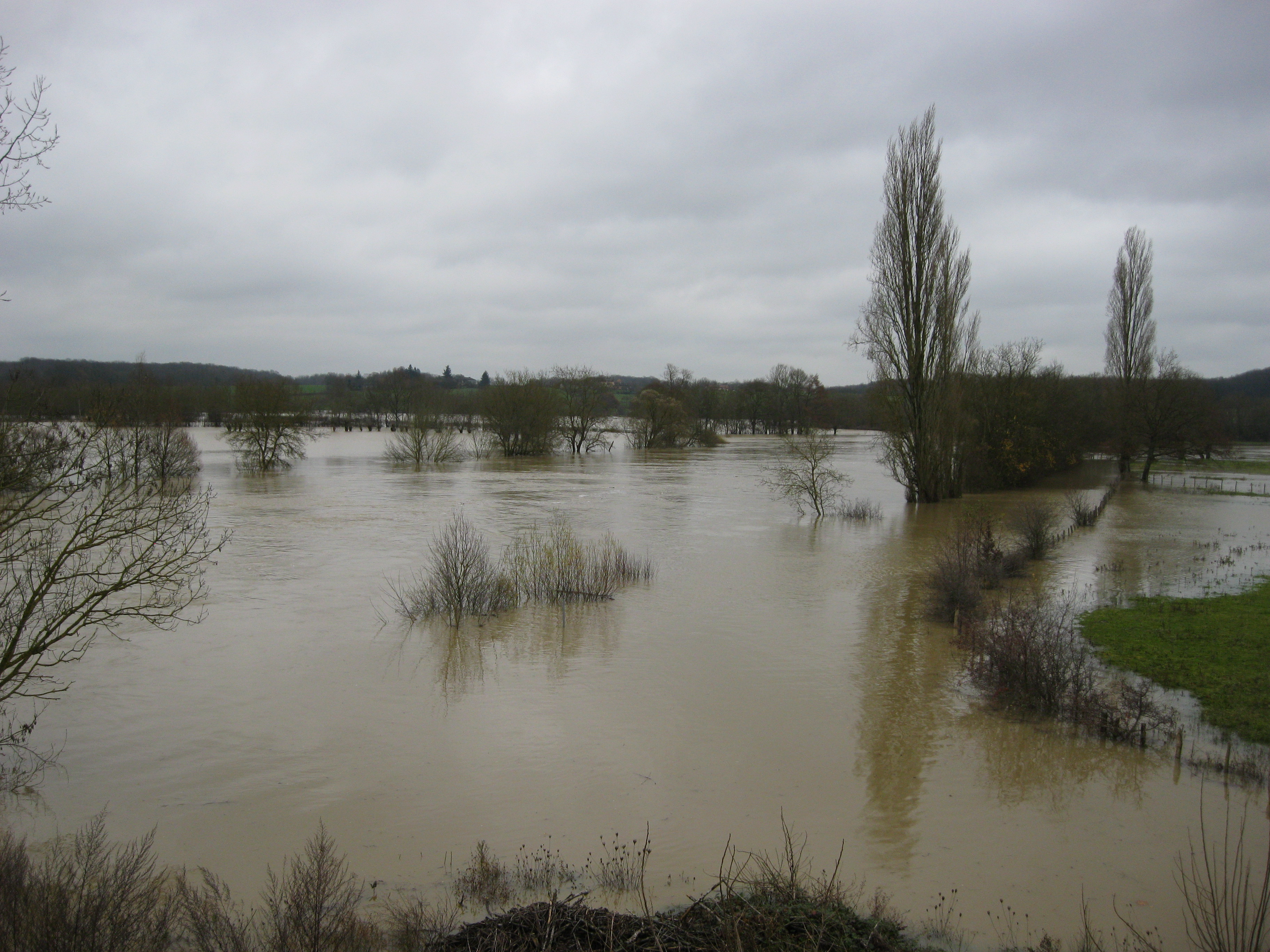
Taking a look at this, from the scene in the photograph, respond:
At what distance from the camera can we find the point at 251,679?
10062mm

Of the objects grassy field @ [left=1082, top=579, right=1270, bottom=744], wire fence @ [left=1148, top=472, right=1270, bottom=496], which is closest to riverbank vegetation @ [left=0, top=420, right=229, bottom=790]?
grassy field @ [left=1082, top=579, right=1270, bottom=744]

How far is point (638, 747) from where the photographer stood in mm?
8031

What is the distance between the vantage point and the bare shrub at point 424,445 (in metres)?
47.9

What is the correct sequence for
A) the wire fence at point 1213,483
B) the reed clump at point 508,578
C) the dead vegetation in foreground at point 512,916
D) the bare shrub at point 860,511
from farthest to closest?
1. the wire fence at point 1213,483
2. the bare shrub at point 860,511
3. the reed clump at point 508,578
4. the dead vegetation in foreground at point 512,916

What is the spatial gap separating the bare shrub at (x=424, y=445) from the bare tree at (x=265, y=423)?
668 centimetres

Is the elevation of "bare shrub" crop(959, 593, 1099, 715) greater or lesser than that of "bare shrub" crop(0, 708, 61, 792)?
greater

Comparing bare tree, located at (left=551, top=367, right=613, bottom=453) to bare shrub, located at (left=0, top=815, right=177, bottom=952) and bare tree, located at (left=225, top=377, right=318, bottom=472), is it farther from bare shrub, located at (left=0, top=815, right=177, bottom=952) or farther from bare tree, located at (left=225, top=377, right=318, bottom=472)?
bare shrub, located at (left=0, top=815, right=177, bottom=952)

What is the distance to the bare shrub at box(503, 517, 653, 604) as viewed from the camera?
14297mm

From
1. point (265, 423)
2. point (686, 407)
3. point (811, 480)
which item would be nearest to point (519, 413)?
point (265, 423)

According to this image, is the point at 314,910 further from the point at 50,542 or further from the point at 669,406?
the point at 669,406

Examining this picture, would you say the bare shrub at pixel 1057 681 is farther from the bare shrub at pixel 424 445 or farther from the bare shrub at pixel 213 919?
the bare shrub at pixel 424 445

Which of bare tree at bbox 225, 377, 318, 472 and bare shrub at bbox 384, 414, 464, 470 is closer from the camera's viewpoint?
bare tree at bbox 225, 377, 318, 472

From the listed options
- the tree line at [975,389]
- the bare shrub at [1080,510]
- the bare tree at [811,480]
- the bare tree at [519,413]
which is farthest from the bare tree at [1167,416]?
the bare tree at [519,413]

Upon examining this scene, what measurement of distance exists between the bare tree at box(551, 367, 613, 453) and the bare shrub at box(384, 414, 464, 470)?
11.6 m
